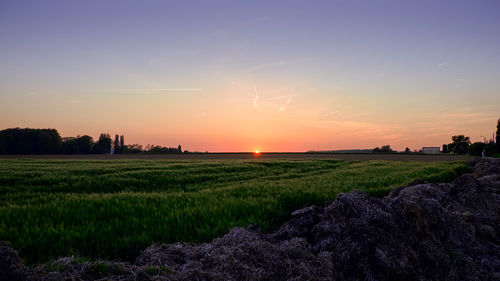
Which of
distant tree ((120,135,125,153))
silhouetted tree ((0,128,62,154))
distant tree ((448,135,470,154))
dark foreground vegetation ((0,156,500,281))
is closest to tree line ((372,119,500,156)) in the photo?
distant tree ((448,135,470,154))

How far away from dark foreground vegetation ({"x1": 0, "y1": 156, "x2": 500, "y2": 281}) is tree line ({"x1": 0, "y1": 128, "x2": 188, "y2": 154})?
369 feet

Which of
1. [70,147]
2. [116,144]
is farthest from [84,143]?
[116,144]

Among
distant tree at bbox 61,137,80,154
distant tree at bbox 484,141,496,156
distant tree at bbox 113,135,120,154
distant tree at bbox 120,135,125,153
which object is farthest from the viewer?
distant tree at bbox 120,135,125,153

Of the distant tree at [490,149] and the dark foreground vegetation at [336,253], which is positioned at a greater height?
the distant tree at [490,149]

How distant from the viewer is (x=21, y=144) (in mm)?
107875

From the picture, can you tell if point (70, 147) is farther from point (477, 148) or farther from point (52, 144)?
point (477, 148)

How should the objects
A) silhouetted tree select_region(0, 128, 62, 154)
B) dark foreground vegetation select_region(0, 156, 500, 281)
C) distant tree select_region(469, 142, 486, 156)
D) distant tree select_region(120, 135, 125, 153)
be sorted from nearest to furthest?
dark foreground vegetation select_region(0, 156, 500, 281) → distant tree select_region(469, 142, 486, 156) → silhouetted tree select_region(0, 128, 62, 154) → distant tree select_region(120, 135, 125, 153)

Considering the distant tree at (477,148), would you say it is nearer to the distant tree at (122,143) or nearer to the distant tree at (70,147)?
the distant tree at (122,143)

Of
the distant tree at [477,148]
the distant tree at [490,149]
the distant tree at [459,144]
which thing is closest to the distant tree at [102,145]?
the distant tree at [490,149]

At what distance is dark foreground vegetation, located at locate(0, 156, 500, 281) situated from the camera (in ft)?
11.8

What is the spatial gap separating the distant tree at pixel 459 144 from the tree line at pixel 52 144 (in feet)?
401

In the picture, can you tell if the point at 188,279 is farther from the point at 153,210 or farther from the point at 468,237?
the point at 468,237

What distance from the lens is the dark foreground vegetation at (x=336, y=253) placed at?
361 centimetres

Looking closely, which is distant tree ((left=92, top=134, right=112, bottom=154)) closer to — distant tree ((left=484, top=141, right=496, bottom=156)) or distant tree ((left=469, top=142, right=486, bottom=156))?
distant tree ((left=484, top=141, right=496, bottom=156))
